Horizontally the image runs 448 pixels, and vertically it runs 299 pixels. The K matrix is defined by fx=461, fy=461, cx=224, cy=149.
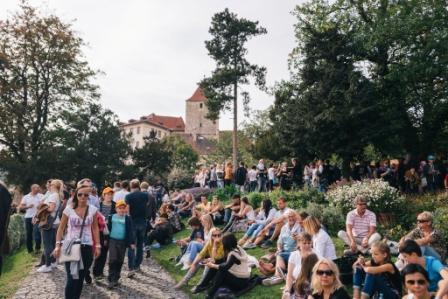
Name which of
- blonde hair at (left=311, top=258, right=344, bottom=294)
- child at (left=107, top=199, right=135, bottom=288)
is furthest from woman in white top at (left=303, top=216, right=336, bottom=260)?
child at (left=107, top=199, right=135, bottom=288)

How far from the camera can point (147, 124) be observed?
114m

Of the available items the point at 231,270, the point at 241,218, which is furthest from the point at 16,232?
the point at 231,270

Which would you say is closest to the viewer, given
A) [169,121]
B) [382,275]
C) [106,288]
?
[382,275]

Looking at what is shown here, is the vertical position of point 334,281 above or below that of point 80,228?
below

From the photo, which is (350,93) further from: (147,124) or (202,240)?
(147,124)

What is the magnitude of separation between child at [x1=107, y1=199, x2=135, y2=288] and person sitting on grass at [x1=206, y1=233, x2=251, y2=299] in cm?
182

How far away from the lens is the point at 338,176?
67.6ft

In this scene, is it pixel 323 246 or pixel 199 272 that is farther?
pixel 199 272

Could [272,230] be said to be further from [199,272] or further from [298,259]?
[298,259]

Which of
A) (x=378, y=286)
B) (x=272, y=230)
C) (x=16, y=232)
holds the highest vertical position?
(x=272, y=230)

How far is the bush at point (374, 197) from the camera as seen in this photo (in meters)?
14.0

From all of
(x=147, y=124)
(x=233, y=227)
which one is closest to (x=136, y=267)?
(x=233, y=227)

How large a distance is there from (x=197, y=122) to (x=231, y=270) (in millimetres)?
108879

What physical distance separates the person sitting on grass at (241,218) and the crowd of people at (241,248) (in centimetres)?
3
